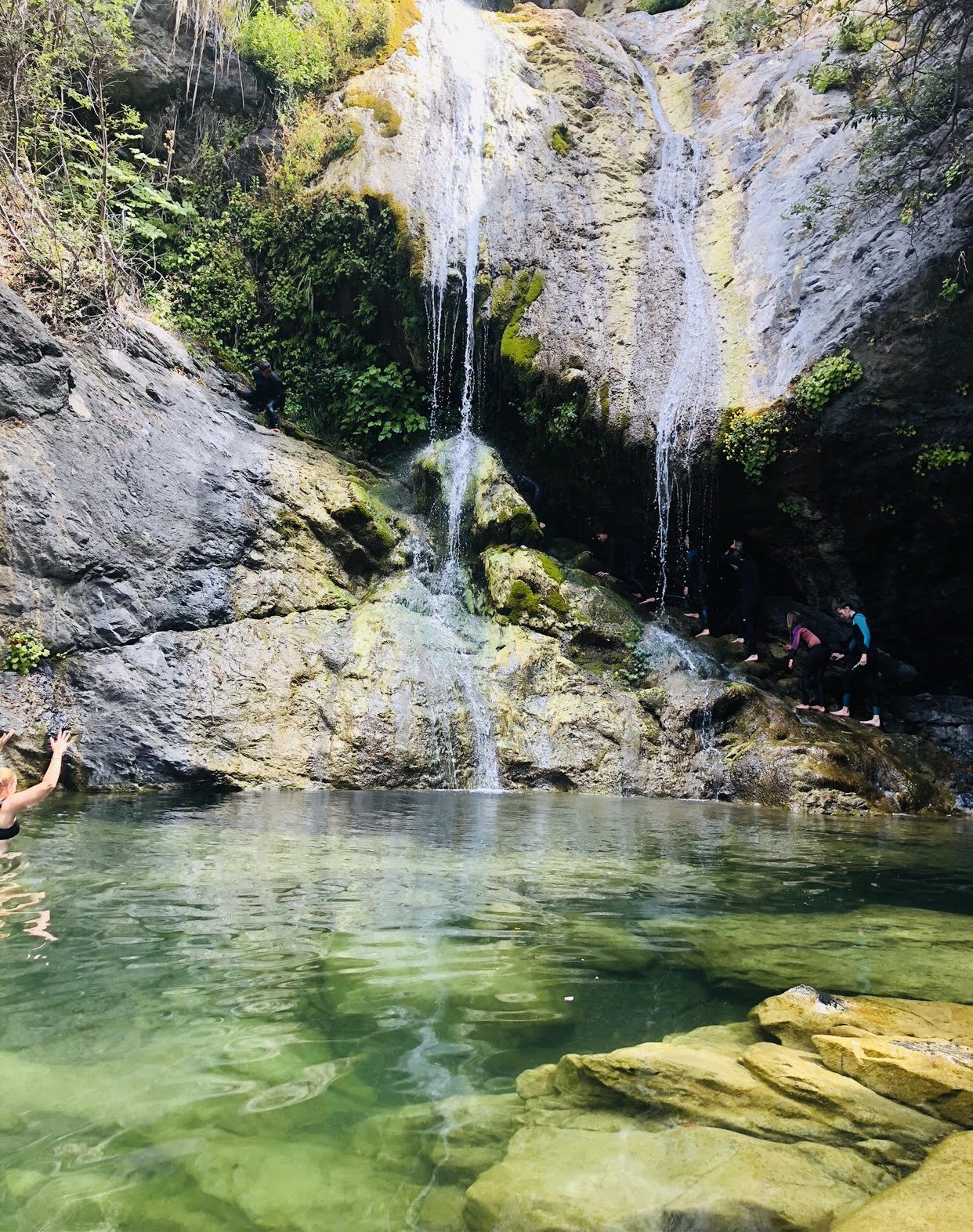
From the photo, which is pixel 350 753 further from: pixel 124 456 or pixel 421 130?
pixel 421 130

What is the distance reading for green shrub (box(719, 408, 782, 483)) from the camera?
1174 centimetres

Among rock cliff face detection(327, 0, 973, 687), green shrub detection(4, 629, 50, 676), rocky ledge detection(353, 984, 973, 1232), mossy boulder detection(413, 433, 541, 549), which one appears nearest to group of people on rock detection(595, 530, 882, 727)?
rock cliff face detection(327, 0, 973, 687)

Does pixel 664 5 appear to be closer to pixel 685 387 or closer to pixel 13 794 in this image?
pixel 685 387

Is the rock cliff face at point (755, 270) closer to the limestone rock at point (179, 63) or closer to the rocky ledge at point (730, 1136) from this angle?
the limestone rock at point (179, 63)

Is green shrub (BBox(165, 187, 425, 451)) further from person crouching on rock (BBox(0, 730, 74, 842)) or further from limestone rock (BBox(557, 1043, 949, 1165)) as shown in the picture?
limestone rock (BBox(557, 1043, 949, 1165))

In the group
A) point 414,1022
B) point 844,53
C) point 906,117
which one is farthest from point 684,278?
point 414,1022

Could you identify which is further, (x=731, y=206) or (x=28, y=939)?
(x=731, y=206)

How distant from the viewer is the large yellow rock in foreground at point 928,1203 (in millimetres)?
1458

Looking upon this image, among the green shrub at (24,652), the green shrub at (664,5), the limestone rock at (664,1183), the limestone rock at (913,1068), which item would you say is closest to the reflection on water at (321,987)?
the limestone rock at (664,1183)

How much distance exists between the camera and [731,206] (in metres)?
14.9

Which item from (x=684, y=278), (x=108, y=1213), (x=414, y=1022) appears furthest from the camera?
(x=684, y=278)

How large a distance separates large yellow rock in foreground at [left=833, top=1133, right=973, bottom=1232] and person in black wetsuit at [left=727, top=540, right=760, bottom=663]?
11114 mm

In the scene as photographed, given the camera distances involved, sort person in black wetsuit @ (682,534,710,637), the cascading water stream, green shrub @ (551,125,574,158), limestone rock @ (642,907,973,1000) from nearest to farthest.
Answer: limestone rock @ (642,907,973,1000) → the cascading water stream → person in black wetsuit @ (682,534,710,637) → green shrub @ (551,125,574,158)

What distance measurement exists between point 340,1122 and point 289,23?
66.2 ft
